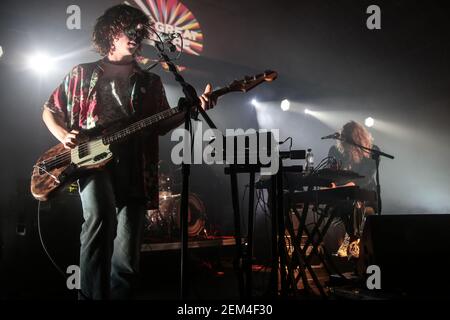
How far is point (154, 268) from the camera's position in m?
4.43

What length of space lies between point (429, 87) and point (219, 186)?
217 inches

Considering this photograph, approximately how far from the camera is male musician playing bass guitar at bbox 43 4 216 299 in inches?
69.7

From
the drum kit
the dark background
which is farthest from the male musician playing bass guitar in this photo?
the drum kit

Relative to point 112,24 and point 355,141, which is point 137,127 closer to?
point 112,24

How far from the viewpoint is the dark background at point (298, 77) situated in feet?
13.9

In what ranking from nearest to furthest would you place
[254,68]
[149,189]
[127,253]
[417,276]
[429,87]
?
[127,253] → [149,189] → [417,276] → [254,68] → [429,87]

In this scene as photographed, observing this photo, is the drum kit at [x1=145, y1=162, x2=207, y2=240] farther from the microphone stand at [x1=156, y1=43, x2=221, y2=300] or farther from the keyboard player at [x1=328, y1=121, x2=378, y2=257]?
the microphone stand at [x1=156, y1=43, x2=221, y2=300]

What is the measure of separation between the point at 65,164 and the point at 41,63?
301 centimetres

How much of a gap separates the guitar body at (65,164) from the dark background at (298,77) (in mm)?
1468

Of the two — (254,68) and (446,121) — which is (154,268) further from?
(446,121)

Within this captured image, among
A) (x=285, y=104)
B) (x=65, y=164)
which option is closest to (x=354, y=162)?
(x=285, y=104)

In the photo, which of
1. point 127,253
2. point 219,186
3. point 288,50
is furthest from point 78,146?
point 288,50

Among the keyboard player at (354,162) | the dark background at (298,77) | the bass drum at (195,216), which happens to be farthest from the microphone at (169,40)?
the keyboard player at (354,162)

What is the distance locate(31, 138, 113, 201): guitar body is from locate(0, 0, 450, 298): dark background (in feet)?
4.82
